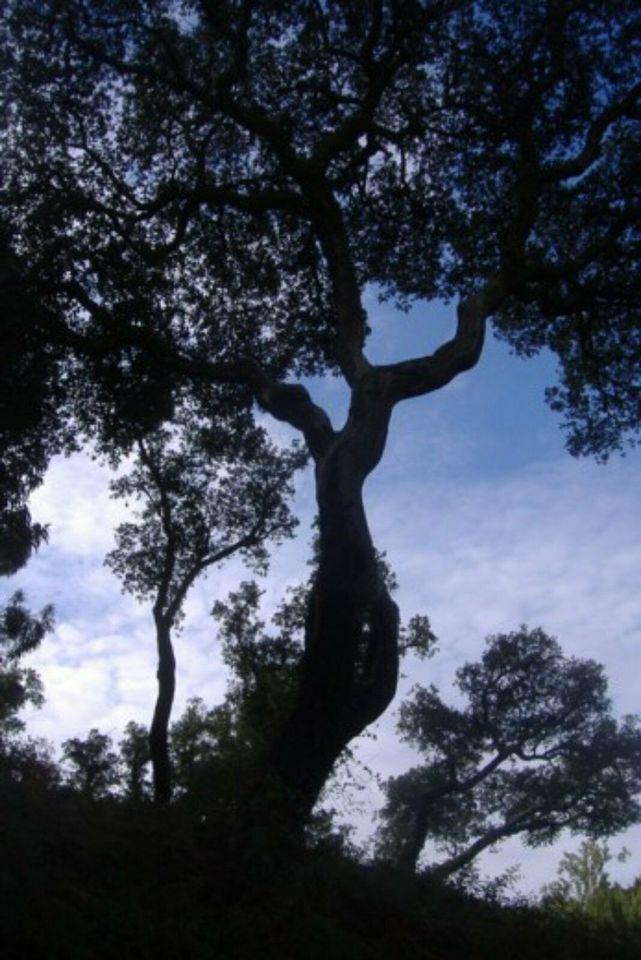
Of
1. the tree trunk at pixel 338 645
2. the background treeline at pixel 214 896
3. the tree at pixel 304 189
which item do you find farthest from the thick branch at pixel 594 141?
the background treeline at pixel 214 896

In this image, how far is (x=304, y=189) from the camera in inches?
579

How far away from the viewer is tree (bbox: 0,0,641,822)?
1480cm

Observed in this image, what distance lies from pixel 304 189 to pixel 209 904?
10.8 m

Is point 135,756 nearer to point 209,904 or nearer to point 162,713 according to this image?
point 162,713

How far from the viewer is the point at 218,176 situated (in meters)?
16.8

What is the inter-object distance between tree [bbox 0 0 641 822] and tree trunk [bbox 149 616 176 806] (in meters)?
4.94

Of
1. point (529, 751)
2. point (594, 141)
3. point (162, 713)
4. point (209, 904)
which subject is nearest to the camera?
point (209, 904)

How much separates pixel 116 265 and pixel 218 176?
2814mm

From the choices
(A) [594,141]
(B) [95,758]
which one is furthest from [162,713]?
(A) [594,141]

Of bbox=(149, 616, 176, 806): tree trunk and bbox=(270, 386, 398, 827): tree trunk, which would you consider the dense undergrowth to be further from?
bbox=(149, 616, 176, 806): tree trunk

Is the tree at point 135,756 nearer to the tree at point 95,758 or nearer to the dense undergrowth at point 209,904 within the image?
the tree at point 95,758

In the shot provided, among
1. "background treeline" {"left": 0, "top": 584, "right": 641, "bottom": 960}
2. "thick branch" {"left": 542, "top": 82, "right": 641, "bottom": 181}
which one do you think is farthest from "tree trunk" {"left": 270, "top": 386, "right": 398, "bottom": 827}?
"thick branch" {"left": 542, "top": 82, "right": 641, "bottom": 181}

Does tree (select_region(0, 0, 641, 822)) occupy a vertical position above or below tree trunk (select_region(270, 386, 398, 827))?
above

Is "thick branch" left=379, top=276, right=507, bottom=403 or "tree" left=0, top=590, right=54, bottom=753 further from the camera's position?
"tree" left=0, top=590, right=54, bottom=753
